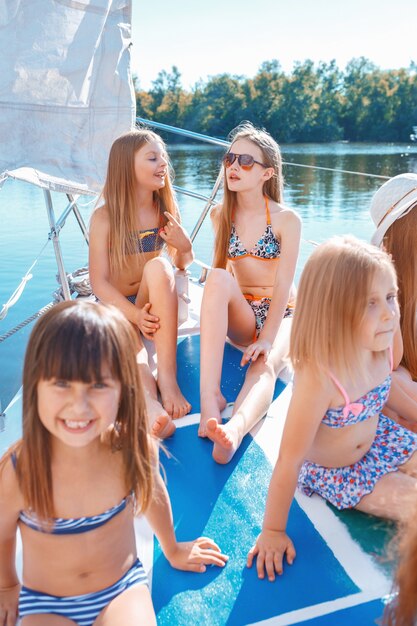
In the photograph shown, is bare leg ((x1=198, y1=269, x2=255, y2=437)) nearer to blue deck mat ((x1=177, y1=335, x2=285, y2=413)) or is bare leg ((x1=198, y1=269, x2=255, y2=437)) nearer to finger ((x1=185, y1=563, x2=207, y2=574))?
blue deck mat ((x1=177, y1=335, x2=285, y2=413))

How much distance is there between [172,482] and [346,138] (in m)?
34.8

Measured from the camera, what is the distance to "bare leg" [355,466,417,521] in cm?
118

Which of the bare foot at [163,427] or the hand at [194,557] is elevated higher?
the bare foot at [163,427]

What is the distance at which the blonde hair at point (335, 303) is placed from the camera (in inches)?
43.3

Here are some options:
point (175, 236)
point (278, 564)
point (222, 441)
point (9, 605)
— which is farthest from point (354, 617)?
point (175, 236)

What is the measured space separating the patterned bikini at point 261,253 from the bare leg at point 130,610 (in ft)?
3.64

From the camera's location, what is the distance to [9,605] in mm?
1009

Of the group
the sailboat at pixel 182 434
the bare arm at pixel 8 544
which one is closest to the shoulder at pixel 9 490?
the bare arm at pixel 8 544

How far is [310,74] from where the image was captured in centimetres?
3791

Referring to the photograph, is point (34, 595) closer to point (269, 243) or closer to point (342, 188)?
point (269, 243)

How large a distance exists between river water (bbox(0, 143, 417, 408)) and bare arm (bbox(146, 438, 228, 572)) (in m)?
1.68

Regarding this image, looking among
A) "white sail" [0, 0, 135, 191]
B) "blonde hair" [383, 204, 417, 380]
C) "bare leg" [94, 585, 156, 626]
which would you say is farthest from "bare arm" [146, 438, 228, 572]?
"white sail" [0, 0, 135, 191]

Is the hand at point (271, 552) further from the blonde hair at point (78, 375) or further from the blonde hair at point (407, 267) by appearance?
the blonde hair at point (407, 267)

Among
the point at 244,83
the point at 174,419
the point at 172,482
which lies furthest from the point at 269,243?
the point at 244,83
